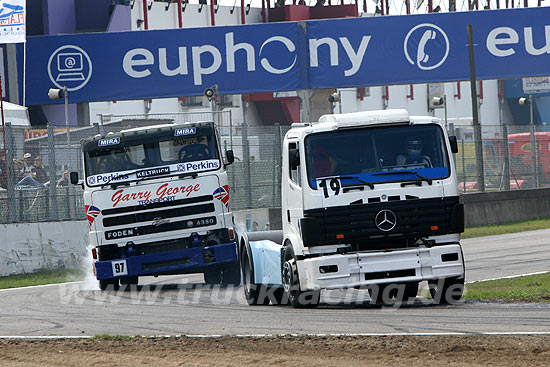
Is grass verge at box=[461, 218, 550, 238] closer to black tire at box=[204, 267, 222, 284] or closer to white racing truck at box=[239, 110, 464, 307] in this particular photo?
black tire at box=[204, 267, 222, 284]

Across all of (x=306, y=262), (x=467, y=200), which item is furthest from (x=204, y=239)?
(x=467, y=200)

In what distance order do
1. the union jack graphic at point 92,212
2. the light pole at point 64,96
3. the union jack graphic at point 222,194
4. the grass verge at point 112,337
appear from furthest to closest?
the light pole at point 64,96
the union jack graphic at point 222,194
the union jack graphic at point 92,212
the grass verge at point 112,337

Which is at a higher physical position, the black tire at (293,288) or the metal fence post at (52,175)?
the metal fence post at (52,175)

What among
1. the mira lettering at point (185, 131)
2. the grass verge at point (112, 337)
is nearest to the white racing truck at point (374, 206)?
the grass verge at point (112, 337)

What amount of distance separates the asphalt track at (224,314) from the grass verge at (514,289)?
0.66 meters

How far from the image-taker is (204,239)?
56.1 ft

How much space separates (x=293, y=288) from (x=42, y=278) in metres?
9.23

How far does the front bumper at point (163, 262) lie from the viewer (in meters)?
16.9

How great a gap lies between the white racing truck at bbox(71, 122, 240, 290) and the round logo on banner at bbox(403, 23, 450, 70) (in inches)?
758

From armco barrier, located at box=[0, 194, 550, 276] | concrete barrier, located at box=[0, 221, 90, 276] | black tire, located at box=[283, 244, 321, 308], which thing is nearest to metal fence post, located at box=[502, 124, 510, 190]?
armco barrier, located at box=[0, 194, 550, 276]

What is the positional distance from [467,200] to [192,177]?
13.7 meters

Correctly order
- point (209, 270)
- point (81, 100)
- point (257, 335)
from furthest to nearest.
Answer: point (81, 100) < point (209, 270) < point (257, 335)

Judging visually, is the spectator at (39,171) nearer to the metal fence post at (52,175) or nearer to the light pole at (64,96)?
the metal fence post at (52,175)

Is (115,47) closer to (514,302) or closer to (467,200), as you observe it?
(467,200)
